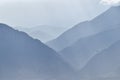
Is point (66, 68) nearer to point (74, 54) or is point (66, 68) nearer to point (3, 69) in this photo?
point (74, 54)

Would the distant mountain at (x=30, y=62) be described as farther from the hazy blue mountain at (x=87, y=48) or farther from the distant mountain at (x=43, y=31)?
the distant mountain at (x=43, y=31)

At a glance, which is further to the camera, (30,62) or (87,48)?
(87,48)

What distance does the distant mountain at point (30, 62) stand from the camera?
146 ft

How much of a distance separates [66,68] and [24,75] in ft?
17.7

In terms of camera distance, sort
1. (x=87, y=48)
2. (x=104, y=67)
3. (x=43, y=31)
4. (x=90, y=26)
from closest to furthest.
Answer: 1. (x=43, y=31)
2. (x=104, y=67)
3. (x=87, y=48)
4. (x=90, y=26)

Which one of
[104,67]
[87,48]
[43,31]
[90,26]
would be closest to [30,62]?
[43,31]

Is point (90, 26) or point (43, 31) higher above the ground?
point (43, 31)

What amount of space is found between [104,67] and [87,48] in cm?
539

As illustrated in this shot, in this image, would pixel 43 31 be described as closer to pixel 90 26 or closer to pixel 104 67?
pixel 104 67

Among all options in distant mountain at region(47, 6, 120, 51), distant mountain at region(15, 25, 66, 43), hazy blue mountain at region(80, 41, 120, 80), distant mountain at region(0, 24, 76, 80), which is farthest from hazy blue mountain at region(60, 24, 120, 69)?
distant mountain at region(15, 25, 66, 43)

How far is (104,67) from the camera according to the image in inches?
1777

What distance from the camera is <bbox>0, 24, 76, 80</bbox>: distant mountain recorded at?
4444cm

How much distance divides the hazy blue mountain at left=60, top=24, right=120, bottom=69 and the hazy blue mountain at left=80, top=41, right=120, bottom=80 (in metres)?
0.82

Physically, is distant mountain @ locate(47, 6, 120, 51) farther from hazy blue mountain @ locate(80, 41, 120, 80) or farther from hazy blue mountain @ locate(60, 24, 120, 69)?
hazy blue mountain @ locate(80, 41, 120, 80)
